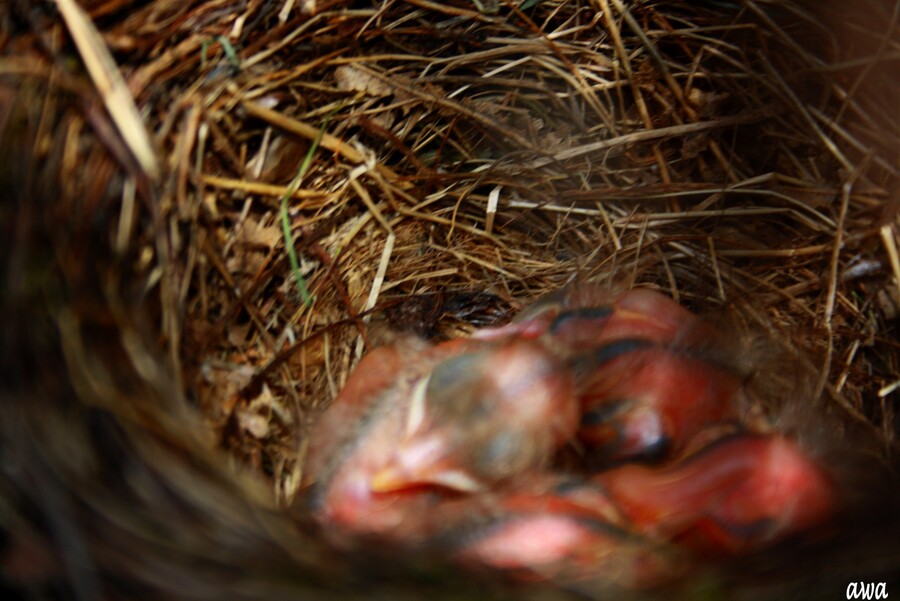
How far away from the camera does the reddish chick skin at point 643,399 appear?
1.00m

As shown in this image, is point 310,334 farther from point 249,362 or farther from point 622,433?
point 622,433

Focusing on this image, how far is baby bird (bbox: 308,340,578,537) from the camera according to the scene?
875 mm

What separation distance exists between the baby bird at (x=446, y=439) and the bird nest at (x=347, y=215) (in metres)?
0.11

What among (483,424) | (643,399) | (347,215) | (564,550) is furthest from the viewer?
(347,215)

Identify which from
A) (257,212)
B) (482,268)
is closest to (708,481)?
Answer: (482,268)

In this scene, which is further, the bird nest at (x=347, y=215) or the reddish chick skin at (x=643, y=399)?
the reddish chick skin at (x=643, y=399)

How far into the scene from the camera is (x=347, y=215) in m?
1.30

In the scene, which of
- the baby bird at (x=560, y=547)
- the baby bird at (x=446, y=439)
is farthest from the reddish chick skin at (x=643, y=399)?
the baby bird at (x=560, y=547)

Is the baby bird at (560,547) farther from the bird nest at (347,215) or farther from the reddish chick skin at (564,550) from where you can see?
the bird nest at (347,215)

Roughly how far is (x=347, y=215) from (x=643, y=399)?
60 centimetres

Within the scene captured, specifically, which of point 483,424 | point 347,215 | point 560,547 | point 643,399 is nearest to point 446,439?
point 483,424

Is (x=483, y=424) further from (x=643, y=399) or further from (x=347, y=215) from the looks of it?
(x=347, y=215)

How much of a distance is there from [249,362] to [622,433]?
571mm

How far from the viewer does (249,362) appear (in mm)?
1136
